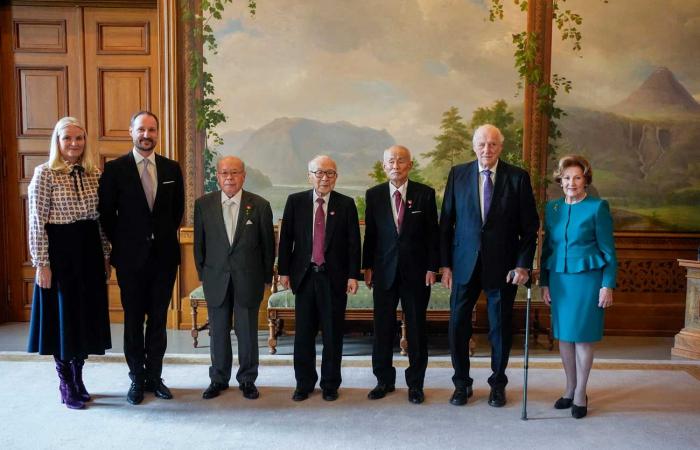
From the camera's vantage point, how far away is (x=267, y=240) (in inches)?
130

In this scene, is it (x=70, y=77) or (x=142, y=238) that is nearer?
(x=142, y=238)

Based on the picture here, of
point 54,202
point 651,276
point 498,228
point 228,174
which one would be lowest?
point 651,276

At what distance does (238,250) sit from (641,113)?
4.11 metres

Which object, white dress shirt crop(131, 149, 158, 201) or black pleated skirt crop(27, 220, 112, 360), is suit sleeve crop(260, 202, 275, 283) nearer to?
white dress shirt crop(131, 149, 158, 201)

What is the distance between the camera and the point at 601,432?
2.90 m

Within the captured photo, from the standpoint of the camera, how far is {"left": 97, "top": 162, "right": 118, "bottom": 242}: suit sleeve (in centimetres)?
317

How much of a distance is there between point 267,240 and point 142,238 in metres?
0.73

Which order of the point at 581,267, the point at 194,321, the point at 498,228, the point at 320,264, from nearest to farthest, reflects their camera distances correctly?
the point at 581,267 < the point at 498,228 < the point at 320,264 < the point at 194,321

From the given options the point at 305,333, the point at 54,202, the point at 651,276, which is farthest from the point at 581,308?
the point at 54,202

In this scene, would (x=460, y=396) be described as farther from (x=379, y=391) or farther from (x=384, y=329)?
(x=384, y=329)

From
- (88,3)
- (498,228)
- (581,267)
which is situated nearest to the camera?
(581,267)

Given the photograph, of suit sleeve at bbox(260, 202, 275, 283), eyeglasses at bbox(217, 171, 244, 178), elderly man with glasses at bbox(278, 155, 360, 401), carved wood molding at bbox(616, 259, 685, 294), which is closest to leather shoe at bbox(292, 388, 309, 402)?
elderly man with glasses at bbox(278, 155, 360, 401)

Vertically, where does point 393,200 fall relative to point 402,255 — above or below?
above

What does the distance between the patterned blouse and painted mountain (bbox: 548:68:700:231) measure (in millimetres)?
4004
